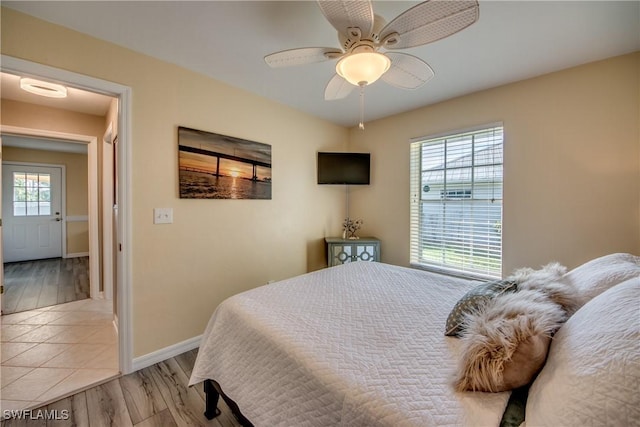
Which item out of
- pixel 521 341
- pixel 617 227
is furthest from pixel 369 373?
pixel 617 227

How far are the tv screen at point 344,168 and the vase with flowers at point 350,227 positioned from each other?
1.83 feet

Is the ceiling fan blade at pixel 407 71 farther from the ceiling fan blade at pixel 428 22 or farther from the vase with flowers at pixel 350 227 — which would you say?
the vase with flowers at pixel 350 227

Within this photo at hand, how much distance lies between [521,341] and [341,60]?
1472 mm

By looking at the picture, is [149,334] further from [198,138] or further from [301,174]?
[301,174]

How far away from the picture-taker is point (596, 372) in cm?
58

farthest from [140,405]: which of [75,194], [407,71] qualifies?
[75,194]

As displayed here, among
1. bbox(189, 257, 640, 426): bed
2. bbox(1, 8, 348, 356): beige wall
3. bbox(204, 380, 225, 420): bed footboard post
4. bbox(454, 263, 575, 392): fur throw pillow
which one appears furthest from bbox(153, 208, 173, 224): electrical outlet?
bbox(454, 263, 575, 392): fur throw pillow

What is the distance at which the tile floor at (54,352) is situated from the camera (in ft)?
5.63

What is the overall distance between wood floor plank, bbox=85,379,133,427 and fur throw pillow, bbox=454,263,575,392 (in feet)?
6.13

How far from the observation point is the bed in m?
0.77

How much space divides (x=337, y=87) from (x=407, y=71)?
487 millimetres

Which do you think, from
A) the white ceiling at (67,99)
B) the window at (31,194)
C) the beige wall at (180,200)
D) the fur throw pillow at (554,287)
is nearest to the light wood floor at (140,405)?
the beige wall at (180,200)

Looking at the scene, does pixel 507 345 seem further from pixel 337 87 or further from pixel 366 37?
pixel 337 87

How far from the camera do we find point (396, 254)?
10.6ft
